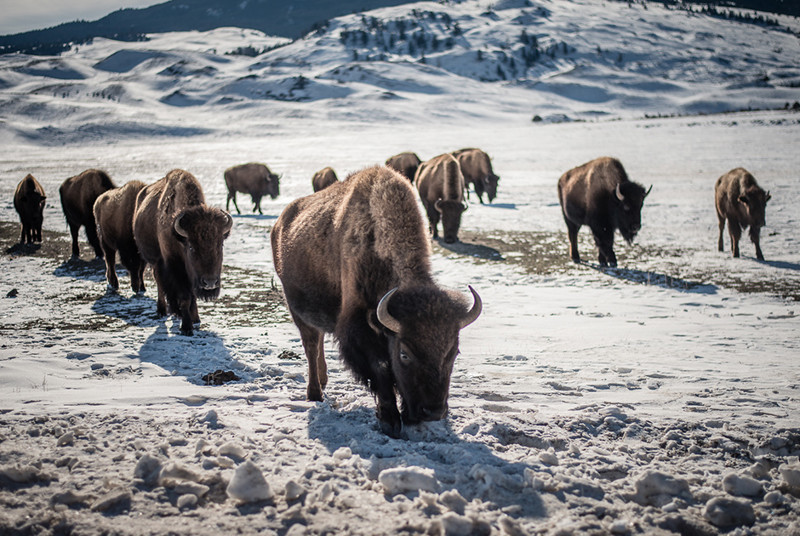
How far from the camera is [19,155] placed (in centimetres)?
5075

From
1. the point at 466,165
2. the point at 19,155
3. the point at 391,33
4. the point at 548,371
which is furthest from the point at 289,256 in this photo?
the point at 391,33

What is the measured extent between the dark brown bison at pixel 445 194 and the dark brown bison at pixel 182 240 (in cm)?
809

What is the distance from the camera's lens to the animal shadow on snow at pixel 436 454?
292 centimetres

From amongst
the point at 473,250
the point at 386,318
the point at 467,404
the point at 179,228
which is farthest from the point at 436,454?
the point at 473,250

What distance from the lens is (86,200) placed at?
1160 cm

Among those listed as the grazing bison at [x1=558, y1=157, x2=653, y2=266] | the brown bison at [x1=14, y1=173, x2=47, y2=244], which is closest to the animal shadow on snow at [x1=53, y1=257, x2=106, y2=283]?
the brown bison at [x1=14, y1=173, x2=47, y2=244]

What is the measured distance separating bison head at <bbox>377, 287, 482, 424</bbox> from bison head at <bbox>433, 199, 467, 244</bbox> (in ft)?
36.7

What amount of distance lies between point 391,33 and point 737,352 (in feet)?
574

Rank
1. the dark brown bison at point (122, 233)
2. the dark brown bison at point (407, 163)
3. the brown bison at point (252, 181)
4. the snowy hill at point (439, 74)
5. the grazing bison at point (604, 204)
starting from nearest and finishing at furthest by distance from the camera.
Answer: the dark brown bison at point (122, 233) < the grazing bison at point (604, 204) < the dark brown bison at point (407, 163) < the brown bison at point (252, 181) < the snowy hill at point (439, 74)

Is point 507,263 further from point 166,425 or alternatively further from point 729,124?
point 729,124

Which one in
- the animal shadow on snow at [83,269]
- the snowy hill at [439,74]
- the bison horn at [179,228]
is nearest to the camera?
the bison horn at [179,228]

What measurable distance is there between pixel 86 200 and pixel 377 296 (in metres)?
10.3

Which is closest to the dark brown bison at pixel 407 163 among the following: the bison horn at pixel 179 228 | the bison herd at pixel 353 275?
the bison herd at pixel 353 275

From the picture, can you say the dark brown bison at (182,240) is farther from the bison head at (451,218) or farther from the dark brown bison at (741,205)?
the dark brown bison at (741,205)
